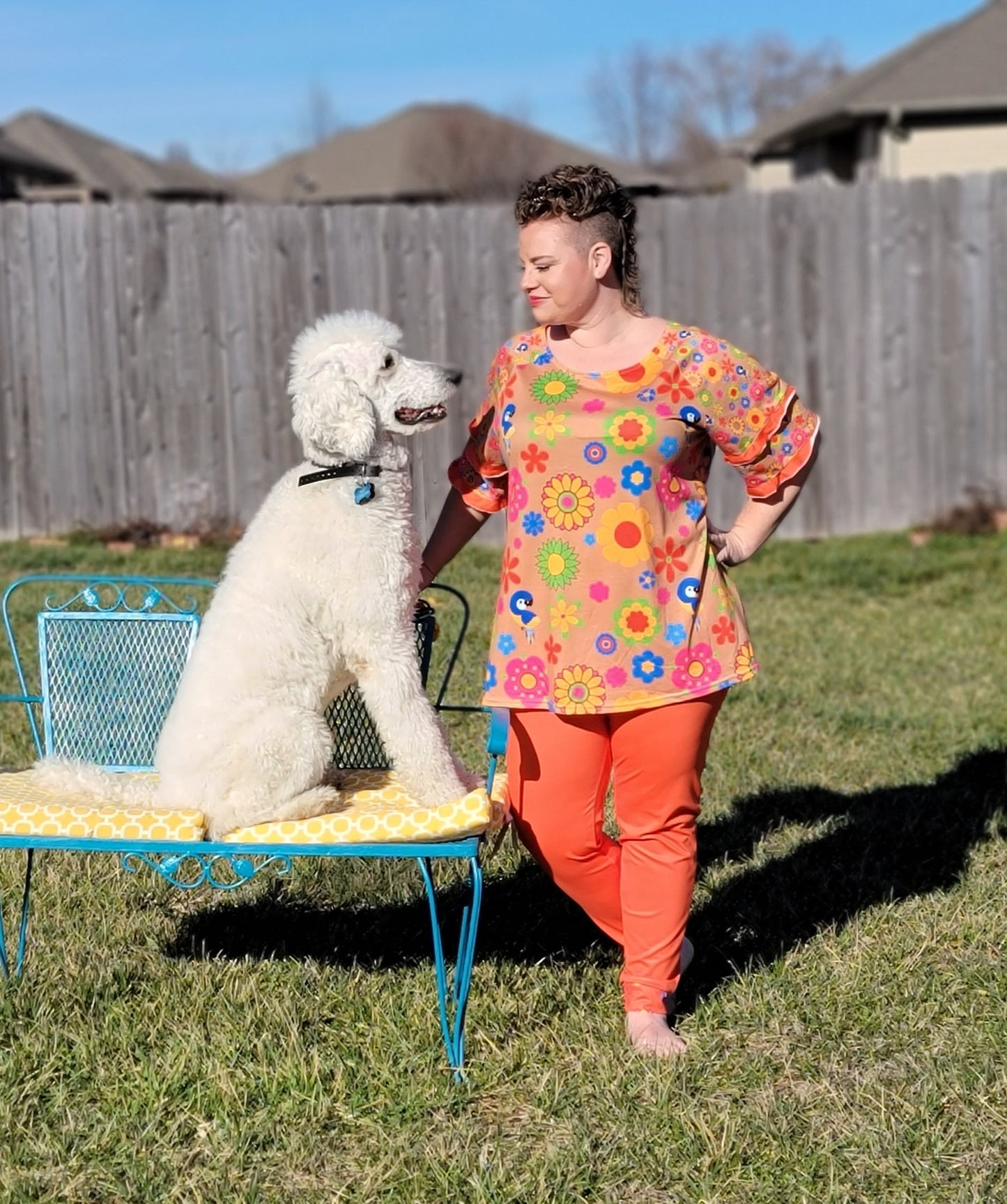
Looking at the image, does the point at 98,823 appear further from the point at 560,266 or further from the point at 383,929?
the point at 560,266

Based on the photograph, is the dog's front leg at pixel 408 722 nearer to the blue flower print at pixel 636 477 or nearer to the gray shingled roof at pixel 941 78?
the blue flower print at pixel 636 477

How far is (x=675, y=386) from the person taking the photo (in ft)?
10.5

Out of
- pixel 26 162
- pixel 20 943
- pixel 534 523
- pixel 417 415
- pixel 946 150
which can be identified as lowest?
pixel 20 943

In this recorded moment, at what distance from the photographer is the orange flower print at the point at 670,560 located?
324 centimetres

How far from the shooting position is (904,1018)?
3.49 meters

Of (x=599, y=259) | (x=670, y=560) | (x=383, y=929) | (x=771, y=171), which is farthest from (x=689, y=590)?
(x=771, y=171)

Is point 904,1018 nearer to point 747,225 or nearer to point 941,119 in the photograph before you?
point 747,225

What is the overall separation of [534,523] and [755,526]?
50cm

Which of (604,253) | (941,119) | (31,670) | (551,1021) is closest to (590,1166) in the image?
(551,1021)

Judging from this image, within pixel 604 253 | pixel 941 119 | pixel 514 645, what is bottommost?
pixel 514 645

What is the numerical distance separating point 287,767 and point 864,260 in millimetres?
7388

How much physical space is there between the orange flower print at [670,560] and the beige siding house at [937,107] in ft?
55.6

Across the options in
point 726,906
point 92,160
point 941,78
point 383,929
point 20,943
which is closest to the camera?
point 20,943

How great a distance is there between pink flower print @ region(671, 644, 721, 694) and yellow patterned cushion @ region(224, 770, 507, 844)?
0.48 meters
